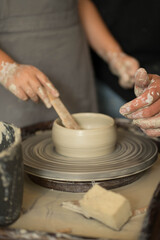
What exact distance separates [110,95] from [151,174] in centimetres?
123

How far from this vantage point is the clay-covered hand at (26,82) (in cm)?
128

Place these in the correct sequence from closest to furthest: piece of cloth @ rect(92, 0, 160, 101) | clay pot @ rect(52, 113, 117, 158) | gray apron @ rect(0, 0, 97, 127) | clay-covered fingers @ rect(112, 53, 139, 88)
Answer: clay pot @ rect(52, 113, 117, 158) < gray apron @ rect(0, 0, 97, 127) < clay-covered fingers @ rect(112, 53, 139, 88) < piece of cloth @ rect(92, 0, 160, 101)

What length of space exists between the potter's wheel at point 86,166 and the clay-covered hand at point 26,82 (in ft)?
0.62

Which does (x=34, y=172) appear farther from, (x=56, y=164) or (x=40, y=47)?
(x=40, y=47)

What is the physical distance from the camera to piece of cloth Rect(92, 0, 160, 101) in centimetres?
218

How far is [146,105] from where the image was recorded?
1.08 meters

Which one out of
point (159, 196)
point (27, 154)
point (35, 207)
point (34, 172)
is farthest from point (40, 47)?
point (159, 196)

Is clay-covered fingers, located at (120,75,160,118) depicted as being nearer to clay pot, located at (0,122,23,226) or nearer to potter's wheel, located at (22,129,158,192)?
potter's wheel, located at (22,129,158,192)

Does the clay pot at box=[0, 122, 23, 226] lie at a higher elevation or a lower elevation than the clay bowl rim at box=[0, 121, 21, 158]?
lower

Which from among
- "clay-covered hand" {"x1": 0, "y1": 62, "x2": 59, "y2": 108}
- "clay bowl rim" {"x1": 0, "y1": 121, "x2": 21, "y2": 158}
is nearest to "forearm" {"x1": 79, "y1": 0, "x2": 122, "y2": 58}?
"clay-covered hand" {"x1": 0, "y1": 62, "x2": 59, "y2": 108}

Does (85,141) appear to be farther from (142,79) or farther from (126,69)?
(126,69)

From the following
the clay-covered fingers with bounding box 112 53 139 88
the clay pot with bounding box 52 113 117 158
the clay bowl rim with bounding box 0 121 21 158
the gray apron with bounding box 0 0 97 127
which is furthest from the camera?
the clay-covered fingers with bounding box 112 53 139 88

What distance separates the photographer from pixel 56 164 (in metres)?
1.08

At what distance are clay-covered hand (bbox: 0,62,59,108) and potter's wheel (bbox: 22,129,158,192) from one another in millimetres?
189
